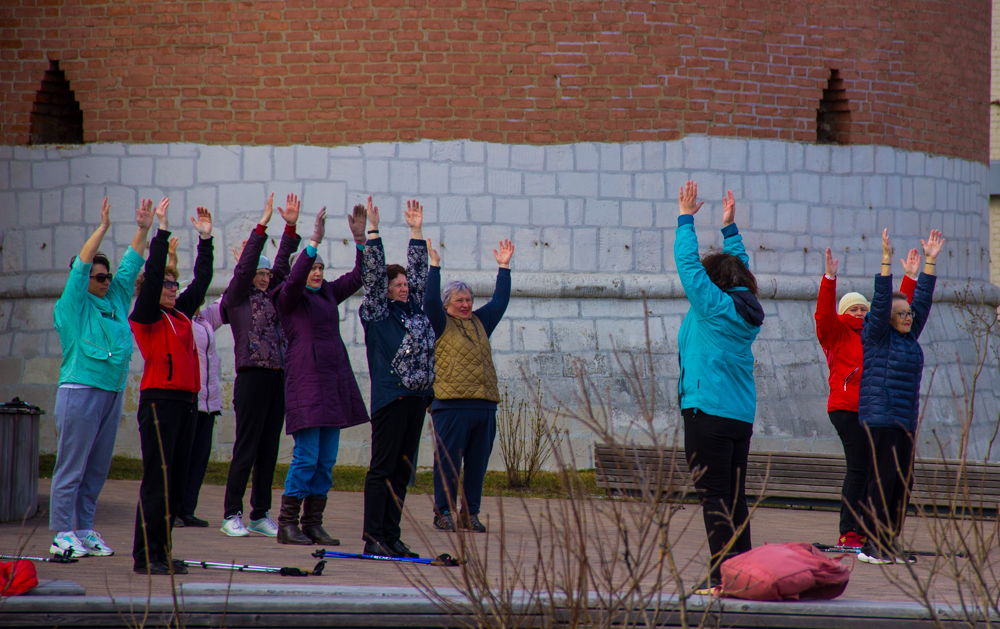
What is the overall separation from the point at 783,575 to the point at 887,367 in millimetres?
2669

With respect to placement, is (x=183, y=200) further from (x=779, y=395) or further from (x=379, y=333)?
(x=779, y=395)

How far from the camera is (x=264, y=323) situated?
663cm

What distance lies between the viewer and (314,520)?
6355 millimetres

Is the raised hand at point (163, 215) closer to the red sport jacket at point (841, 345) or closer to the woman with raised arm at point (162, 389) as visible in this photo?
the woman with raised arm at point (162, 389)

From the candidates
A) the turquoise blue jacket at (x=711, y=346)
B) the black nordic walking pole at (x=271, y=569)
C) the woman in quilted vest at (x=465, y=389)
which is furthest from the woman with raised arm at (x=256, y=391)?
the turquoise blue jacket at (x=711, y=346)

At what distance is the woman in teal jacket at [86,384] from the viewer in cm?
553

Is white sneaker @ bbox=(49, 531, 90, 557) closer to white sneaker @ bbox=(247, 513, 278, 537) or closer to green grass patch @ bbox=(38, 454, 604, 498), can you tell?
white sneaker @ bbox=(247, 513, 278, 537)

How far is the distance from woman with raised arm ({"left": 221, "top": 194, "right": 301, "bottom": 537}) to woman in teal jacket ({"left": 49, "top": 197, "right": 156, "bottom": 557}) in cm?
Result: 91

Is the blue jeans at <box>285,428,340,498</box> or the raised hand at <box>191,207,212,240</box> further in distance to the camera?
the blue jeans at <box>285,428,340,498</box>

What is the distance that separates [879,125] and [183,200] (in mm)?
7887

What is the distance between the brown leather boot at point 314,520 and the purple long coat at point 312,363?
1.54 feet

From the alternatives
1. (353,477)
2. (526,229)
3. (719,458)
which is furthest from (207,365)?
(526,229)

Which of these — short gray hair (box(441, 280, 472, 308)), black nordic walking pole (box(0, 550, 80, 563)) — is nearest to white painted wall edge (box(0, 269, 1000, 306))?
short gray hair (box(441, 280, 472, 308))

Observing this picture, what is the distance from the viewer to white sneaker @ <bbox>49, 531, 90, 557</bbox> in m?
5.41
